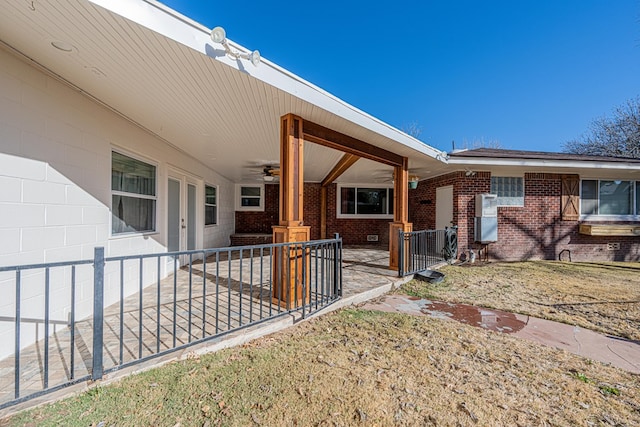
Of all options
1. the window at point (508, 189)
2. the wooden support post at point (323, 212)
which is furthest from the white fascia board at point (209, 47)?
the wooden support post at point (323, 212)

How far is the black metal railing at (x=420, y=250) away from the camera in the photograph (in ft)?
17.3

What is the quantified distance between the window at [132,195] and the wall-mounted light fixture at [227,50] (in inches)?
102

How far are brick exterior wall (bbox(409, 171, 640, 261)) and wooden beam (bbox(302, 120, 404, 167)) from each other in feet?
9.89

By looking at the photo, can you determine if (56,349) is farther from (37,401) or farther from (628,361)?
Result: (628,361)

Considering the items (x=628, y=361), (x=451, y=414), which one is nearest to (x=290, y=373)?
(x=451, y=414)

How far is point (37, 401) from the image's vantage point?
1.79m

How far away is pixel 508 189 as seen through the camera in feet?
24.8

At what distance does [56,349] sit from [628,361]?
5.35 meters

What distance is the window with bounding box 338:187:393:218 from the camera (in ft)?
35.2

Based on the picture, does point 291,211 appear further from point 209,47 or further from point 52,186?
point 52,186

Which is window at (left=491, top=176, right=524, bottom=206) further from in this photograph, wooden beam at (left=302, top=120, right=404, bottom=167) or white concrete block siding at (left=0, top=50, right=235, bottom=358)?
white concrete block siding at (left=0, top=50, right=235, bottom=358)

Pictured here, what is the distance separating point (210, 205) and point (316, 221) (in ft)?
14.3

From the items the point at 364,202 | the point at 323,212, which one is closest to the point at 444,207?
the point at 364,202

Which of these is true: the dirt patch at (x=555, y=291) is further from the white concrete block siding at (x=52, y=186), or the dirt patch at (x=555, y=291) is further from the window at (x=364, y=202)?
the white concrete block siding at (x=52, y=186)
